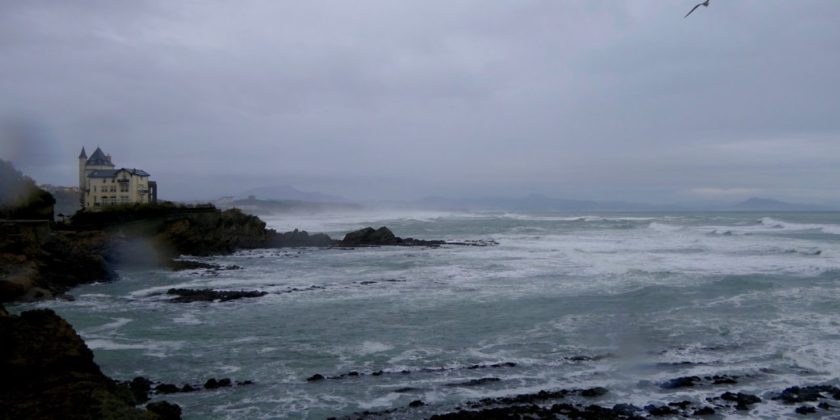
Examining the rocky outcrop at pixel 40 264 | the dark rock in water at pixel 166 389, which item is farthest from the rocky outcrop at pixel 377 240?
the dark rock in water at pixel 166 389

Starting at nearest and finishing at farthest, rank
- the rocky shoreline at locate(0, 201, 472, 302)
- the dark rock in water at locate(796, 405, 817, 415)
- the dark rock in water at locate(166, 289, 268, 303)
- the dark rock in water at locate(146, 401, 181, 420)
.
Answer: the dark rock in water at locate(146, 401, 181, 420)
the dark rock in water at locate(796, 405, 817, 415)
the dark rock in water at locate(166, 289, 268, 303)
the rocky shoreline at locate(0, 201, 472, 302)

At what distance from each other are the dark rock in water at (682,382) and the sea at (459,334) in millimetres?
151

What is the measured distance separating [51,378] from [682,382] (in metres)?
9.06

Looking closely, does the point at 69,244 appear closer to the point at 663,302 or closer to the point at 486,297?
the point at 486,297

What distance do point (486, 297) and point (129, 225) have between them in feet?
66.2

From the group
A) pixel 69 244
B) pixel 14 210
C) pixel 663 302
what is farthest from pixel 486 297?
pixel 14 210

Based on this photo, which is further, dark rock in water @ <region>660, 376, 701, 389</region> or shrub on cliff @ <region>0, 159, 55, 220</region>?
shrub on cliff @ <region>0, 159, 55, 220</region>

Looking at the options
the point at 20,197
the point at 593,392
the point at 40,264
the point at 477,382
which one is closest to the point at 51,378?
the point at 477,382

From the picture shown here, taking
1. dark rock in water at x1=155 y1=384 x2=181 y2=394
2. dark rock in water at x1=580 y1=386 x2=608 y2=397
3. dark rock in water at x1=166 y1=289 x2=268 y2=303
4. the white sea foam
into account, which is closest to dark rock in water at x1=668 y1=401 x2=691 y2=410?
dark rock in water at x1=580 y1=386 x2=608 y2=397

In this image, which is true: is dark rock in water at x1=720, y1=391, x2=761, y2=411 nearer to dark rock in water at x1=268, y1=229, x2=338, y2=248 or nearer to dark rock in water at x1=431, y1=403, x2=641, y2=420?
dark rock in water at x1=431, y1=403, x2=641, y2=420

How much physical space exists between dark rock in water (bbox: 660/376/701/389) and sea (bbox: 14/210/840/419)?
15 centimetres

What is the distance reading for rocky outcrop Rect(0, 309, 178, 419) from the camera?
6.30 m

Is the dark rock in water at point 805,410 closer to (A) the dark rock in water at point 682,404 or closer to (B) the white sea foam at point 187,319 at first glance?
(A) the dark rock in water at point 682,404

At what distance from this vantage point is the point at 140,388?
9.11 meters
